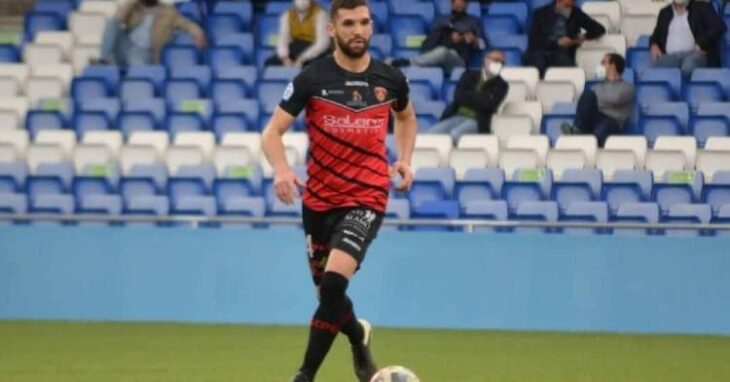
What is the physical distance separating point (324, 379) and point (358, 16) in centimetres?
296

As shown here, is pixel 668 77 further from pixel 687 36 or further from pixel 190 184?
pixel 190 184

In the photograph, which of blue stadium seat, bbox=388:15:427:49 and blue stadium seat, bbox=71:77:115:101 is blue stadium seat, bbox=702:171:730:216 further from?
blue stadium seat, bbox=71:77:115:101

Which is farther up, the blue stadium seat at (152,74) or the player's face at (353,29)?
the player's face at (353,29)

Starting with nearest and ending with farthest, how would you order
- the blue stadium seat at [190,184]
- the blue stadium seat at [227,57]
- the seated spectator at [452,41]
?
the blue stadium seat at [190,184] < the seated spectator at [452,41] < the blue stadium seat at [227,57]

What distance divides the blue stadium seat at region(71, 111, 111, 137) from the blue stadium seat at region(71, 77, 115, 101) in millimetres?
495

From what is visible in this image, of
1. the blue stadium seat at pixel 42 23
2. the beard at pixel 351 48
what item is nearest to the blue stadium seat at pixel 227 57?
the blue stadium seat at pixel 42 23

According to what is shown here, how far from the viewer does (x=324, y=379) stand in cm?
1238

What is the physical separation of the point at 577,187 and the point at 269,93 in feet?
14.5

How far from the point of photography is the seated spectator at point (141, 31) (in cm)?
2292

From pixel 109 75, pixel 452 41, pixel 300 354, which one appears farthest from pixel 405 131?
pixel 109 75

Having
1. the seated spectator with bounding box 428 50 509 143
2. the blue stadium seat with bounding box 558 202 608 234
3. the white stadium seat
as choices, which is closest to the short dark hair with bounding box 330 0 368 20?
the blue stadium seat with bounding box 558 202 608 234

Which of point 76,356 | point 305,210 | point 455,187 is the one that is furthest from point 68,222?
point 305,210

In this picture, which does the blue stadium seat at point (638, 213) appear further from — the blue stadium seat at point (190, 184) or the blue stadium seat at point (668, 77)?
the blue stadium seat at point (190, 184)

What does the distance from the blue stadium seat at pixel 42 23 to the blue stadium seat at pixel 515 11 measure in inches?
224
